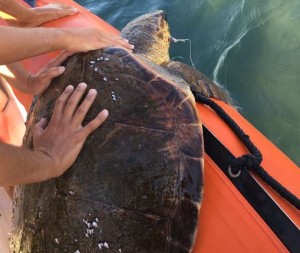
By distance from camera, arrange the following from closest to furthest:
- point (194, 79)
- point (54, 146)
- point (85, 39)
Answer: point (54, 146), point (85, 39), point (194, 79)

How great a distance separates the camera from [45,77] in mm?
2049

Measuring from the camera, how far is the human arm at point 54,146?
1.50 m

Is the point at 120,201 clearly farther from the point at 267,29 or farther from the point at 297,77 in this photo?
the point at 267,29

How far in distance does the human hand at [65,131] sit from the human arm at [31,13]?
3.90 feet

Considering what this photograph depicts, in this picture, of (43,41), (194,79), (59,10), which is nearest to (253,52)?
(194,79)

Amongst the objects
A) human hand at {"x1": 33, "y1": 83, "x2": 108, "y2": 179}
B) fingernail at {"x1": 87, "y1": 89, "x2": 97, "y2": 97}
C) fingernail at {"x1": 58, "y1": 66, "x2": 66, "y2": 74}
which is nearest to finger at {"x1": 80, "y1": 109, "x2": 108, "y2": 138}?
human hand at {"x1": 33, "y1": 83, "x2": 108, "y2": 179}

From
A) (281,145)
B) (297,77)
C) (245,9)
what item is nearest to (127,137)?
(281,145)

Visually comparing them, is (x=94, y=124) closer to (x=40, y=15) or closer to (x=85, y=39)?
(x=85, y=39)

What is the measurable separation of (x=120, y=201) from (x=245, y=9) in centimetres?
292

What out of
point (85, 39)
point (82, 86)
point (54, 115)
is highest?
point (85, 39)

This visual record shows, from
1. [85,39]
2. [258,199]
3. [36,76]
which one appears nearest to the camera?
[258,199]

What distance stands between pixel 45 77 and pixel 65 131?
0.46m

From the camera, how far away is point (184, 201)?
A: 1.66 metres

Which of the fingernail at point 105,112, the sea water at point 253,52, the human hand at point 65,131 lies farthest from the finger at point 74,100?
the sea water at point 253,52
